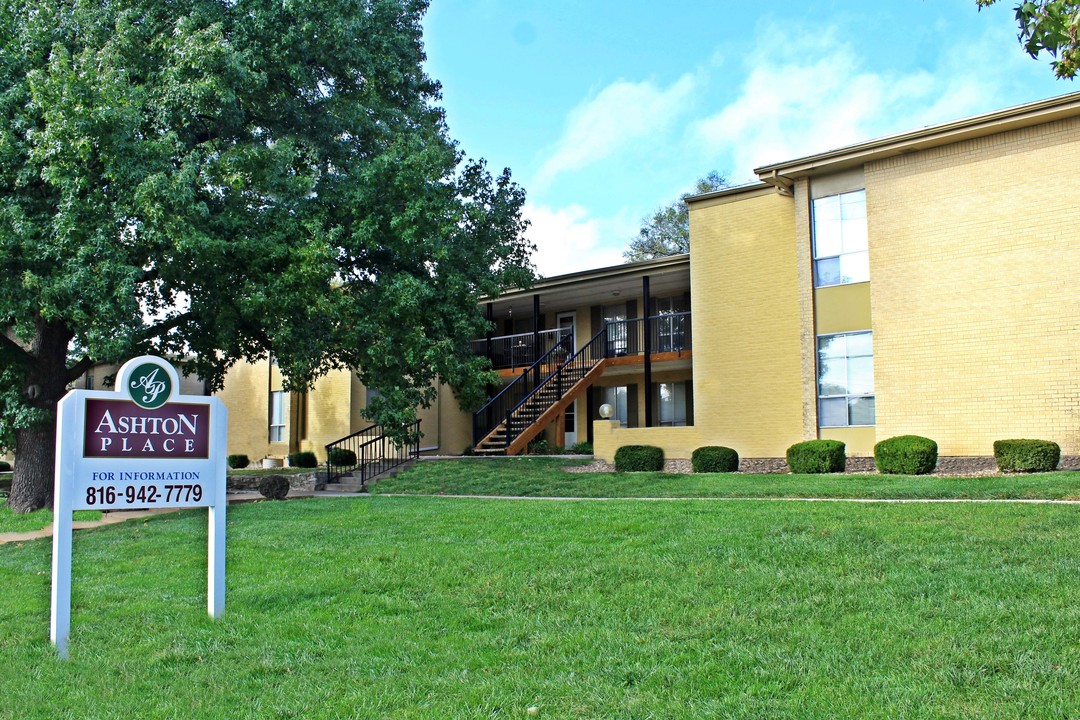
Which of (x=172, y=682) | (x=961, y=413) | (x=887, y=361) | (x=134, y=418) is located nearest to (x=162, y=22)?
(x=134, y=418)

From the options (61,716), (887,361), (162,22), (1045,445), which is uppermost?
(162,22)

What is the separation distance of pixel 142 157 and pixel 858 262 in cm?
1371

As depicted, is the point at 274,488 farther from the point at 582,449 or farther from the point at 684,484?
the point at 582,449

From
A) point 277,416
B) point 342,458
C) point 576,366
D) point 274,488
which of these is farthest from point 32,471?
point 277,416

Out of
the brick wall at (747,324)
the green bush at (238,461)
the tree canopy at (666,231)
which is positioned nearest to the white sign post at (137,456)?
the brick wall at (747,324)

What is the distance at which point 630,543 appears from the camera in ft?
28.5

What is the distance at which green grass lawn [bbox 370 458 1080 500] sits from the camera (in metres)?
12.8

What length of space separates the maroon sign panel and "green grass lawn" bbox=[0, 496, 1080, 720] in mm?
1304

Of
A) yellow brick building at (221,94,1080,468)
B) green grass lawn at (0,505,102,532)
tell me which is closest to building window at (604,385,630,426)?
yellow brick building at (221,94,1080,468)

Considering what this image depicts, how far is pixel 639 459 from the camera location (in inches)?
787

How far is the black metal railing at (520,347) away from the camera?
27.0 meters

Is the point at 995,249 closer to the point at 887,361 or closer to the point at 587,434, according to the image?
the point at 887,361

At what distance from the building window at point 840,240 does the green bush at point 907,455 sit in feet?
12.5

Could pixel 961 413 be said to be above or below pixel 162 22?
below
